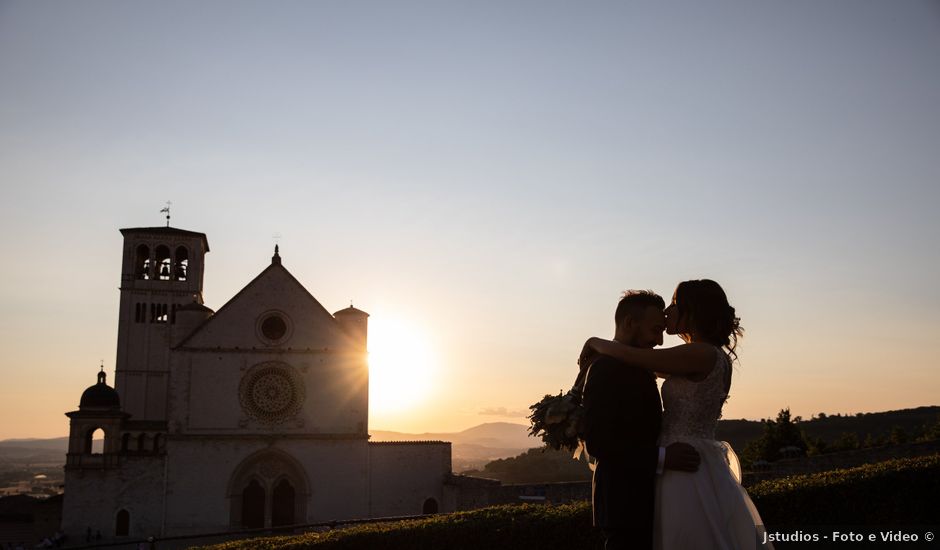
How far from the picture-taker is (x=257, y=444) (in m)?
38.5

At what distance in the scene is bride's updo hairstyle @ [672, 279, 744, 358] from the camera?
626cm

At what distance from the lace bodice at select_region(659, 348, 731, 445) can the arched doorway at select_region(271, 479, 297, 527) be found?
1369 inches

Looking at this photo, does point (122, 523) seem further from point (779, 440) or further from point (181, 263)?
point (779, 440)

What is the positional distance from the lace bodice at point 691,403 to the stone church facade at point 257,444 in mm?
33824

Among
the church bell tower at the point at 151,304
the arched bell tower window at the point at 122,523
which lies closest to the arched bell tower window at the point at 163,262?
the church bell tower at the point at 151,304

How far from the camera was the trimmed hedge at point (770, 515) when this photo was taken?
12602 mm

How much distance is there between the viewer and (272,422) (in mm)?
38938

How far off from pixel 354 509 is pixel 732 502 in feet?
113

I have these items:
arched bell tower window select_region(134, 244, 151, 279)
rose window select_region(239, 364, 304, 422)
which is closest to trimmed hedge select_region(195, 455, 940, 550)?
rose window select_region(239, 364, 304, 422)

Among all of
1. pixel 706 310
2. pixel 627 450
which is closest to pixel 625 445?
pixel 627 450

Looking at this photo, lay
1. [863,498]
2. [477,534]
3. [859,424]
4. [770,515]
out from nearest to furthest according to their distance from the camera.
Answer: [863,498] → [770,515] → [477,534] → [859,424]

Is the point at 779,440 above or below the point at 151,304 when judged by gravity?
below

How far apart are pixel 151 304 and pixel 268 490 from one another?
1789cm

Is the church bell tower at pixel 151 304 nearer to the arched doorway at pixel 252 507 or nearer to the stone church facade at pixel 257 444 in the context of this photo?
the stone church facade at pixel 257 444
